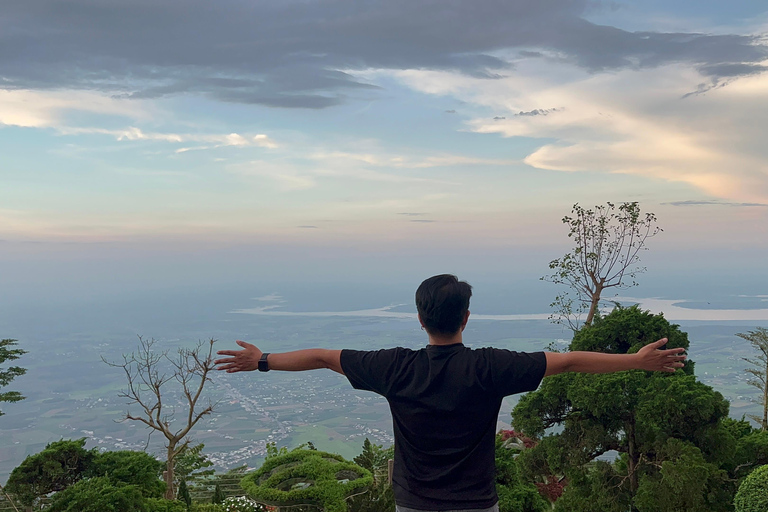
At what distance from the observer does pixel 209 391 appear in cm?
8619

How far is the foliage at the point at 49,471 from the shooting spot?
761cm

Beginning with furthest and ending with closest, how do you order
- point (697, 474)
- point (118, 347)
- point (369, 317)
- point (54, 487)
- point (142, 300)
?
1. point (142, 300)
2. point (369, 317)
3. point (118, 347)
4. point (54, 487)
5. point (697, 474)

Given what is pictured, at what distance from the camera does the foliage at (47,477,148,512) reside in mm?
6621

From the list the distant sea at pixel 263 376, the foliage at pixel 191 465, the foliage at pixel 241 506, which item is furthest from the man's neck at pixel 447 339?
the distant sea at pixel 263 376

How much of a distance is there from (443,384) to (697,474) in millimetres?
6385

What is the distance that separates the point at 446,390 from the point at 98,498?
638cm

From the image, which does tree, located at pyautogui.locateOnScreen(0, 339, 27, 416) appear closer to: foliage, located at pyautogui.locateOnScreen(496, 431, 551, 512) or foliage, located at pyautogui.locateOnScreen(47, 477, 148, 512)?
foliage, located at pyautogui.locateOnScreen(47, 477, 148, 512)

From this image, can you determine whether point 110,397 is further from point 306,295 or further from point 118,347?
point 306,295

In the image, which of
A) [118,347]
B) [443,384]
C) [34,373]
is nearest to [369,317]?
[118,347]

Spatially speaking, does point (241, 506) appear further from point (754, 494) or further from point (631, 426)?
point (754, 494)

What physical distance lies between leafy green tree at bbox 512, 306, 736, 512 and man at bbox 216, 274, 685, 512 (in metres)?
5.73

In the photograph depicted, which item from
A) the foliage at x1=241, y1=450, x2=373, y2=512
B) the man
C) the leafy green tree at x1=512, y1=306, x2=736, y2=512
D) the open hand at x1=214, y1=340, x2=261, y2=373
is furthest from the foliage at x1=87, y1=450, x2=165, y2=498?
the man

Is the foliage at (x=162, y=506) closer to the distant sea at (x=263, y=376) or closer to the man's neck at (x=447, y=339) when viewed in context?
the man's neck at (x=447, y=339)

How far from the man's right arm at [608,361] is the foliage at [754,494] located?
225 inches
